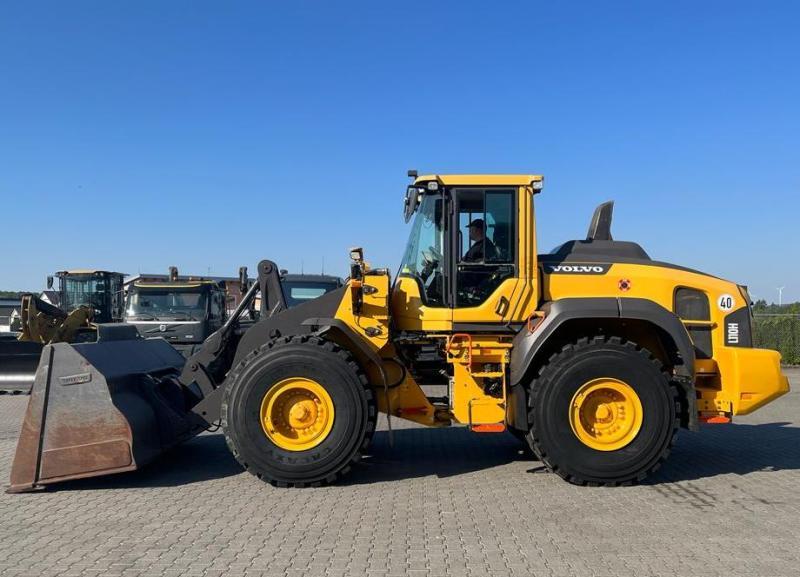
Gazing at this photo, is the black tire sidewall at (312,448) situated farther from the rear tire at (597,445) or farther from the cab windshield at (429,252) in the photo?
the rear tire at (597,445)

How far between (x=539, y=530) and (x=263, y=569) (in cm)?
197

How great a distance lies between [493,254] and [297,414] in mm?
2368

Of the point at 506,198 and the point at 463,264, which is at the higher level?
the point at 506,198

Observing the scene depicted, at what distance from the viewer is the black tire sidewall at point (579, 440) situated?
5.87m

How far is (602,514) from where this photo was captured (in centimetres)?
516

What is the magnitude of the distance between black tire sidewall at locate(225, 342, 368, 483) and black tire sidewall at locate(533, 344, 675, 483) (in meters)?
1.63

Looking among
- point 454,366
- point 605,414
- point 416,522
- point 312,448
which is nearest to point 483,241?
point 454,366

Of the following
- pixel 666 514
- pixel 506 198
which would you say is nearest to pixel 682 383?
pixel 666 514

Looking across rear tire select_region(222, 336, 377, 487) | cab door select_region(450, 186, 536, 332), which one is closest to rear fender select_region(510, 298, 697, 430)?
cab door select_region(450, 186, 536, 332)

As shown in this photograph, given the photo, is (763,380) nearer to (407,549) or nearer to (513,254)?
(513,254)

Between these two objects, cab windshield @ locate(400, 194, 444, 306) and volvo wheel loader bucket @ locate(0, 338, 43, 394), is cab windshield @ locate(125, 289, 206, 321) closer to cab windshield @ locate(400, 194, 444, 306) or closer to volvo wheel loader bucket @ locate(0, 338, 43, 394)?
volvo wheel loader bucket @ locate(0, 338, 43, 394)

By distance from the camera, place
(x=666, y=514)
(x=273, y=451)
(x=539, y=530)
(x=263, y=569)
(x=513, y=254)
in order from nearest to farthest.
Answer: (x=263, y=569) → (x=539, y=530) → (x=666, y=514) → (x=273, y=451) → (x=513, y=254)

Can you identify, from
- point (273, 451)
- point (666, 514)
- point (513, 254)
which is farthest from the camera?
point (513, 254)

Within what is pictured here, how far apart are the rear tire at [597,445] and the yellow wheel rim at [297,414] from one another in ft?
6.11
